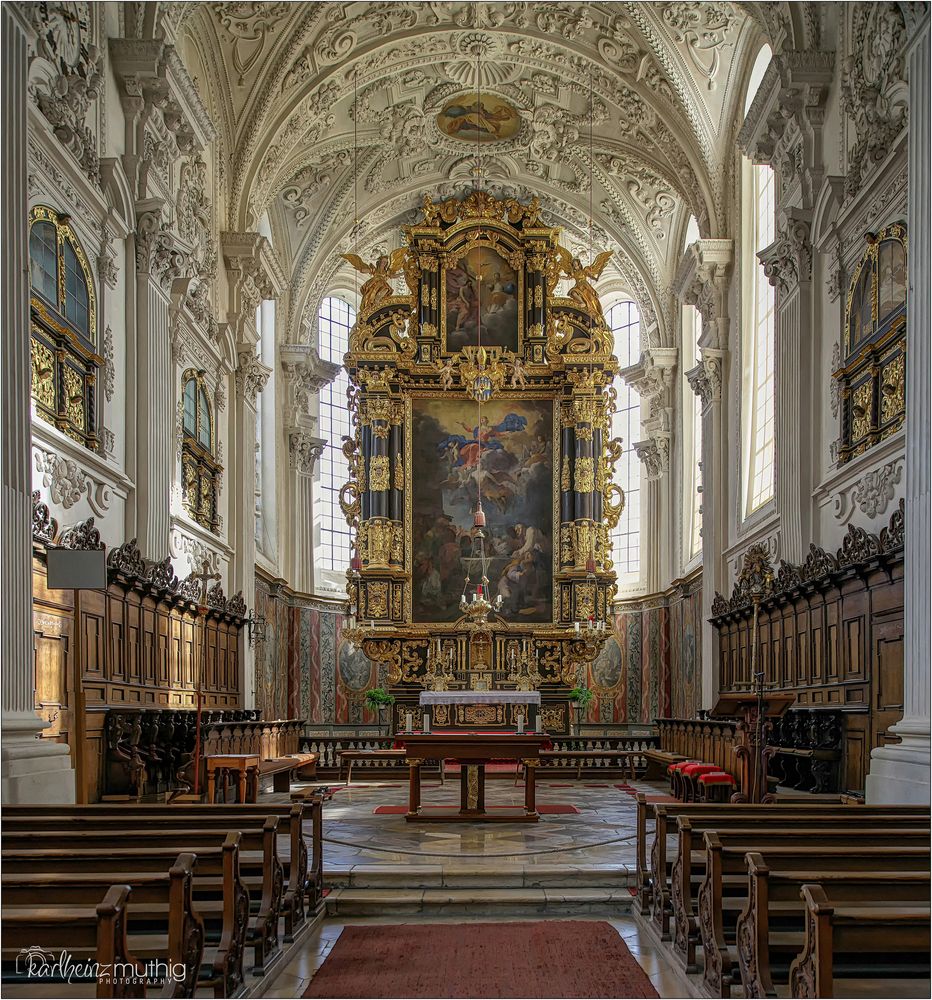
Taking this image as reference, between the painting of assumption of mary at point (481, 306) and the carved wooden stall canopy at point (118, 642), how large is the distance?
7656mm

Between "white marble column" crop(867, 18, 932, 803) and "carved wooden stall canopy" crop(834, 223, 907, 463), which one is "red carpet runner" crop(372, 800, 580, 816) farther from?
"carved wooden stall canopy" crop(834, 223, 907, 463)

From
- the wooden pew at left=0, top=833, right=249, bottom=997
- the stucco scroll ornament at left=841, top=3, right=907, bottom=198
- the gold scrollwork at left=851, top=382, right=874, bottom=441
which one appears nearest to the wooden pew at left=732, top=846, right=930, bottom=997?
the wooden pew at left=0, top=833, right=249, bottom=997

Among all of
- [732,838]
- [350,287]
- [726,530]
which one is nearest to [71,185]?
[732,838]

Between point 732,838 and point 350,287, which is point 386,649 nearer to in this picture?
point 350,287

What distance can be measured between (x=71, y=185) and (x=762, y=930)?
9931mm

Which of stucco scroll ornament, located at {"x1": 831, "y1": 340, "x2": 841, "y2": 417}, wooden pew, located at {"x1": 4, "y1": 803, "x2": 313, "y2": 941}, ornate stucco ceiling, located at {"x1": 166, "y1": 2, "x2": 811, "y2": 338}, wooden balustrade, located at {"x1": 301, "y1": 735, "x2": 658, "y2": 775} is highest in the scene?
ornate stucco ceiling, located at {"x1": 166, "y1": 2, "x2": 811, "y2": 338}

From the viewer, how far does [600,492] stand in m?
22.1

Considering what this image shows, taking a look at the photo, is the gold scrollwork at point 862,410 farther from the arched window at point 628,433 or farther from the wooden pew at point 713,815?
the arched window at point 628,433

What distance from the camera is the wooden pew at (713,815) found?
668 centimetres

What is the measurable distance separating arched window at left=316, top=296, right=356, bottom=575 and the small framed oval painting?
579 centimetres

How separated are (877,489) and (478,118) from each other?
14.2 meters

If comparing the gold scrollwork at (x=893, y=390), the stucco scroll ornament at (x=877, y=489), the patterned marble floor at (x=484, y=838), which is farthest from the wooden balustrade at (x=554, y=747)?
the gold scrollwork at (x=893, y=390)

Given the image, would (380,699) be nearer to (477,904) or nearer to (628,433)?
(628,433)

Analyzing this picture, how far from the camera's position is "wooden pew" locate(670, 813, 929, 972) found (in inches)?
228
